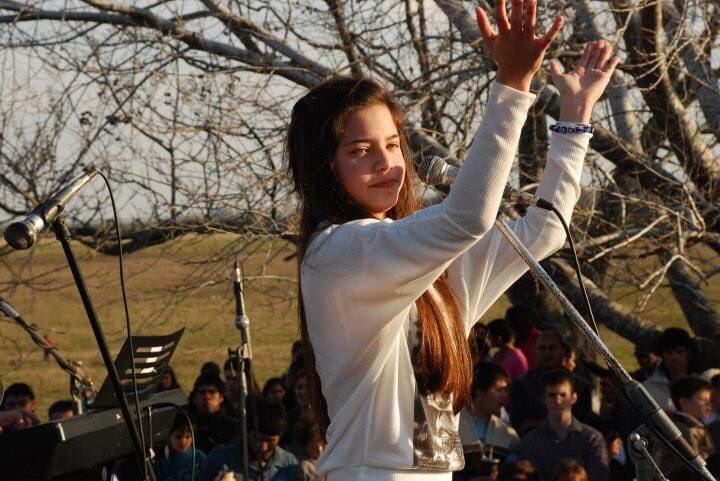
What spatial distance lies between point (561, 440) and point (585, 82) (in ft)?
15.8

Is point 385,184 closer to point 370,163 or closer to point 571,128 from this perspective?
point 370,163

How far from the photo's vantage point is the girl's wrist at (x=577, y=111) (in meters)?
3.20

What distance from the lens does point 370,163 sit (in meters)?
2.89

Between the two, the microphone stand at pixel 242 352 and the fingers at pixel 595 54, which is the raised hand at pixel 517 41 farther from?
the microphone stand at pixel 242 352

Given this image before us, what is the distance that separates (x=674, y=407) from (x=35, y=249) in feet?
15.7

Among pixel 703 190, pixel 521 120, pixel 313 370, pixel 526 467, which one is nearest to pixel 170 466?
pixel 526 467

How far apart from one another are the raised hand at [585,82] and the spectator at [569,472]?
3.88m

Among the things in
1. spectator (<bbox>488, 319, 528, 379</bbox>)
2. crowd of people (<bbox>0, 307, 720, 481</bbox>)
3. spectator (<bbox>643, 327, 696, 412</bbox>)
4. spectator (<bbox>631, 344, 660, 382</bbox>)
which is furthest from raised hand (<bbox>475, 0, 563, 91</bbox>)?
spectator (<bbox>488, 319, 528, 379</bbox>)

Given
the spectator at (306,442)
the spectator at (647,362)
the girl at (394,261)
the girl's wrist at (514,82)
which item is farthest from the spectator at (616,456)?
the girl's wrist at (514,82)

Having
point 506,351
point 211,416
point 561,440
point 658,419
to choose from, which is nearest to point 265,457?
point 211,416

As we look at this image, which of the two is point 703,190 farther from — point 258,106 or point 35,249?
point 35,249

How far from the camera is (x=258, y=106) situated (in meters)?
8.84

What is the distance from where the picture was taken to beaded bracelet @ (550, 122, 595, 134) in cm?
319

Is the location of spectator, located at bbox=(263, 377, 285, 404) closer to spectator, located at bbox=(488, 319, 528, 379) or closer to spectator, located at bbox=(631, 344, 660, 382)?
spectator, located at bbox=(488, 319, 528, 379)
